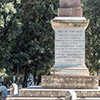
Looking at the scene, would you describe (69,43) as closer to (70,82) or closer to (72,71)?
(72,71)

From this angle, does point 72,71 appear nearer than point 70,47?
Yes

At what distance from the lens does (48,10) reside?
30719mm

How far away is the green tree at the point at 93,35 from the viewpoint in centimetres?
3266

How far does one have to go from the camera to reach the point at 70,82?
15102 millimetres

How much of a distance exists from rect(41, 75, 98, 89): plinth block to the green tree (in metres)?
17.5

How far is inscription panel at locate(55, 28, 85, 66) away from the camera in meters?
16.0

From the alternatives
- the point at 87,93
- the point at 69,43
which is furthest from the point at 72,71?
the point at 87,93

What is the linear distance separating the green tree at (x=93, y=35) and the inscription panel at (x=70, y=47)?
16.3 meters

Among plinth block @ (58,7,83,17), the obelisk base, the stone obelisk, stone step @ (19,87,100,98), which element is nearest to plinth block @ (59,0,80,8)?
plinth block @ (58,7,83,17)

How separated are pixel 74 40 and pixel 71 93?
15.8ft

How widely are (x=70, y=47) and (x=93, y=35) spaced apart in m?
17.3

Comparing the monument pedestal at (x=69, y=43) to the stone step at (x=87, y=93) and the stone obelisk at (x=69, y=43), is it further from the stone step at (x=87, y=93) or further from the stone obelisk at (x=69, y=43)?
the stone step at (x=87, y=93)

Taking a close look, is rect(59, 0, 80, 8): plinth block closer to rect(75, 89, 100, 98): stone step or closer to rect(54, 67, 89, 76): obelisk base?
rect(54, 67, 89, 76): obelisk base

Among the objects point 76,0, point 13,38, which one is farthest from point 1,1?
point 76,0
